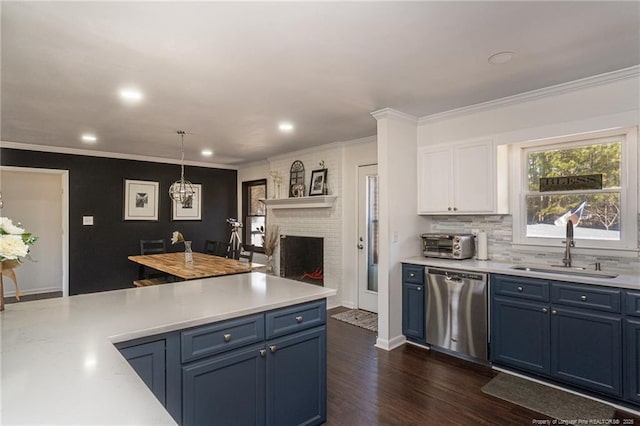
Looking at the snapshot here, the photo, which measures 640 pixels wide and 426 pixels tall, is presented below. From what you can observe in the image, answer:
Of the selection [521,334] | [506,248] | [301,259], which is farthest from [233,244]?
[521,334]

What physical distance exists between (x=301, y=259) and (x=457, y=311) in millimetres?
3150

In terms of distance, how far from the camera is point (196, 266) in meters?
3.86

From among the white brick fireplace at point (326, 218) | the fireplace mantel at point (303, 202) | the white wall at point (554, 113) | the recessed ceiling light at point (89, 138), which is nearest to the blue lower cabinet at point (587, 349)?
the white wall at point (554, 113)

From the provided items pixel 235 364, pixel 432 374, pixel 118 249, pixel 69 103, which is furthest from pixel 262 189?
pixel 235 364

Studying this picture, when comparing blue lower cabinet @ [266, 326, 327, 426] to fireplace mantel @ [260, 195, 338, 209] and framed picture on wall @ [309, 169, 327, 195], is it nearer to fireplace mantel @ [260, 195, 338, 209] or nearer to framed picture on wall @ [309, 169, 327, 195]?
fireplace mantel @ [260, 195, 338, 209]

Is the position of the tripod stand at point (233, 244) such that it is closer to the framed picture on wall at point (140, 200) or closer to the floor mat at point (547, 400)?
the framed picture on wall at point (140, 200)

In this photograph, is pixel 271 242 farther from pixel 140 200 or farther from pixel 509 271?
pixel 509 271

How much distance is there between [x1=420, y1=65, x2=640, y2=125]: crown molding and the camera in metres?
2.59

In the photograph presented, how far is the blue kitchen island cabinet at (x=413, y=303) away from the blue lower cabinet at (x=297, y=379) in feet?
5.39

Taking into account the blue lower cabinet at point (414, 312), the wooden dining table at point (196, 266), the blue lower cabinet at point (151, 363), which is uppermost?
the wooden dining table at point (196, 266)

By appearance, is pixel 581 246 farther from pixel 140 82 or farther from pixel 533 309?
pixel 140 82

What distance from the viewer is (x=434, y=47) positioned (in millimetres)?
2229

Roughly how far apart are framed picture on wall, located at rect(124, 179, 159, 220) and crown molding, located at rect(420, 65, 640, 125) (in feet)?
16.2

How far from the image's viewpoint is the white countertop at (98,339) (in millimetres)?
886
